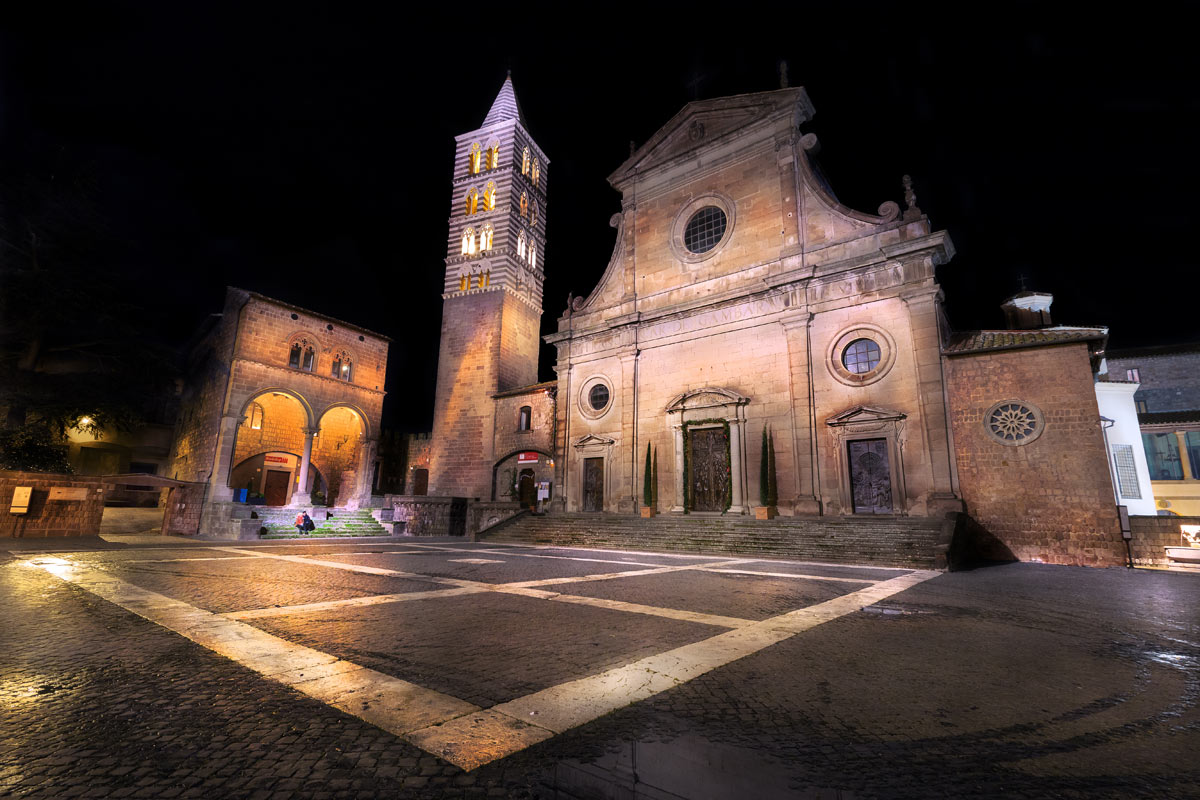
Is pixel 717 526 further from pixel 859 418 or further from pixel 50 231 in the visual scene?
pixel 50 231

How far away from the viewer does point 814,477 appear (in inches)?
660

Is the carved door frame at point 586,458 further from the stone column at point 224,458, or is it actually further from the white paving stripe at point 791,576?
the stone column at point 224,458

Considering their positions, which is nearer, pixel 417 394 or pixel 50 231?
pixel 50 231

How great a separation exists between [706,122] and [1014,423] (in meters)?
16.2

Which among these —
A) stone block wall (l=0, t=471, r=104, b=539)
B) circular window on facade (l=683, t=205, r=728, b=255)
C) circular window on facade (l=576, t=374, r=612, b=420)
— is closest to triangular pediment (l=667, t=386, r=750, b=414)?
circular window on facade (l=576, t=374, r=612, b=420)

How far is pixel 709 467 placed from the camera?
19188mm

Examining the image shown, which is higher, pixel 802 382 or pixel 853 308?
pixel 853 308

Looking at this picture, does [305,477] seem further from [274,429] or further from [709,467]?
[709,467]

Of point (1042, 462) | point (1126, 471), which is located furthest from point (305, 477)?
point (1126, 471)

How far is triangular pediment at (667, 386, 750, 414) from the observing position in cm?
1875

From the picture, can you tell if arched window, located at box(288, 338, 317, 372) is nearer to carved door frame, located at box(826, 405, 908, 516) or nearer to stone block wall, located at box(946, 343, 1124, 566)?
carved door frame, located at box(826, 405, 908, 516)

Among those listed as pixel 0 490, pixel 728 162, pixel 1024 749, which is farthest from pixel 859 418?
pixel 0 490

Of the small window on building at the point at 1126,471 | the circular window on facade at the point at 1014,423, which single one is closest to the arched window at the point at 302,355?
the circular window on facade at the point at 1014,423

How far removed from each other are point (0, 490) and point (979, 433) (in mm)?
30534
